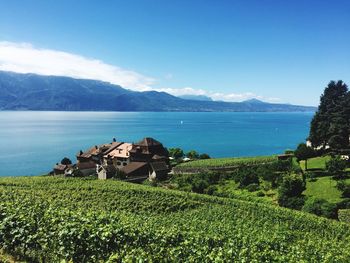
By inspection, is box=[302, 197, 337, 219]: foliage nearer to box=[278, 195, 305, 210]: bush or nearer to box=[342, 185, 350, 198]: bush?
box=[278, 195, 305, 210]: bush

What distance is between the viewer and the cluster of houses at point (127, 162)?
2758 inches

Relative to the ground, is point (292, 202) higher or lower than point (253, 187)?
higher

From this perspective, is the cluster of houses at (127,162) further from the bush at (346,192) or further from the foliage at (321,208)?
the bush at (346,192)

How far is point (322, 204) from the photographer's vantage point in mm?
38281

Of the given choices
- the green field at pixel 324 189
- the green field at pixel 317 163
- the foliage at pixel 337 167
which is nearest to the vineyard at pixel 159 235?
the green field at pixel 324 189

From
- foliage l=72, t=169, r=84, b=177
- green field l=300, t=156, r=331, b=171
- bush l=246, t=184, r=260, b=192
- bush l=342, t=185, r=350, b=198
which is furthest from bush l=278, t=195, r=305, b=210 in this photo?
foliage l=72, t=169, r=84, b=177

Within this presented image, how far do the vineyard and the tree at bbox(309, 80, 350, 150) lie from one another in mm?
25338

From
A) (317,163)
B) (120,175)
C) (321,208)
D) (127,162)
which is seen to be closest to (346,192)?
(321,208)

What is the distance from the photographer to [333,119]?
2255 inches

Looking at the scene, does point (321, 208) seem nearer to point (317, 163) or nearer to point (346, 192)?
point (346, 192)

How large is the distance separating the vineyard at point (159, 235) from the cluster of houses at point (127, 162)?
95.3 ft

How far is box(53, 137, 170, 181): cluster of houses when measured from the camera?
70.1 m

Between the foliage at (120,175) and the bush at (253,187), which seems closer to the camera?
the bush at (253,187)

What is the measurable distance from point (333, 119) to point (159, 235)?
160 ft
